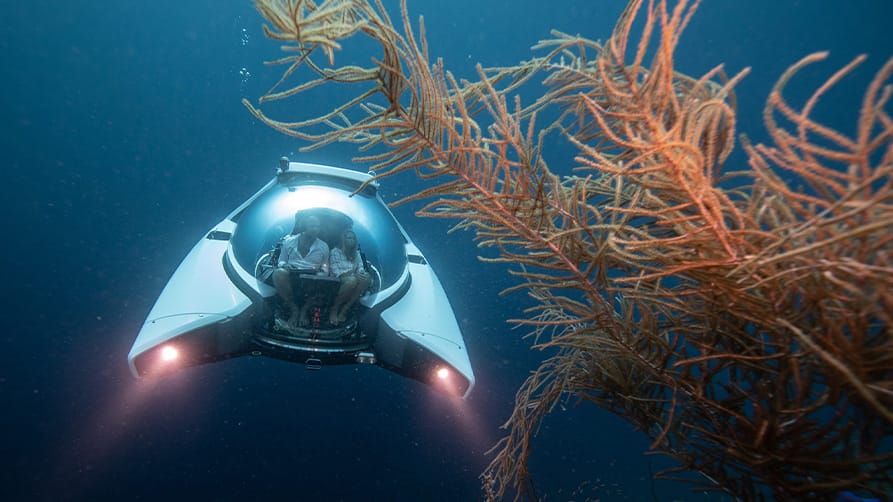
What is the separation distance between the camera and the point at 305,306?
3859 mm

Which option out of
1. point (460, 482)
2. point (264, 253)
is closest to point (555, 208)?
point (264, 253)

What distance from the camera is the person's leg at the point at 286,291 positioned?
3.71m

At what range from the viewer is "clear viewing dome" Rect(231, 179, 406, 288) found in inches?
165

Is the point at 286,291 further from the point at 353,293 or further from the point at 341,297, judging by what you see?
the point at 353,293

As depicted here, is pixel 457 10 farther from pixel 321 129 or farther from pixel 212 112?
pixel 212 112

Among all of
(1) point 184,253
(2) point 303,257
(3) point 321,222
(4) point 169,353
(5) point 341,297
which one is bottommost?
(4) point 169,353

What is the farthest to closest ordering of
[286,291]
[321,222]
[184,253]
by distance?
[184,253] → [321,222] → [286,291]

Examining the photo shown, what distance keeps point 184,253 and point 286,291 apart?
1176 cm

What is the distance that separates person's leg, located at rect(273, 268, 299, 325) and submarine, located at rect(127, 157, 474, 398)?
6 centimetres

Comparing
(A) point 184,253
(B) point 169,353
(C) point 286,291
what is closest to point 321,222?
(C) point 286,291

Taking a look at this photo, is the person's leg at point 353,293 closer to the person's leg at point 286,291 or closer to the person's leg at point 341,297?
the person's leg at point 341,297

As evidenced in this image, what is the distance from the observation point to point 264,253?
173 inches

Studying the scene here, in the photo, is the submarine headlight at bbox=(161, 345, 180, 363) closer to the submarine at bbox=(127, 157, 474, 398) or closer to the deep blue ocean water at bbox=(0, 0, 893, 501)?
the submarine at bbox=(127, 157, 474, 398)

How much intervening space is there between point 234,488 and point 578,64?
6.92m
